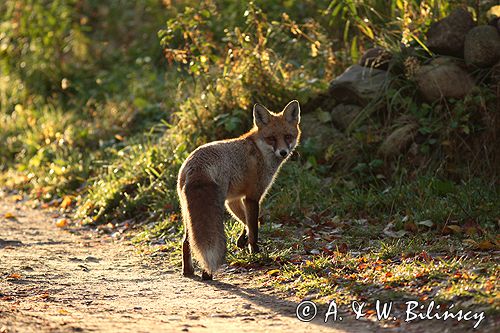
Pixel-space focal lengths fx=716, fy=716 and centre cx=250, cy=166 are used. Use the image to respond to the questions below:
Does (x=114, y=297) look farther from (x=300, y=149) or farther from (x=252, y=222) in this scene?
(x=300, y=149)

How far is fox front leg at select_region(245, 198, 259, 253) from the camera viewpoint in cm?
727

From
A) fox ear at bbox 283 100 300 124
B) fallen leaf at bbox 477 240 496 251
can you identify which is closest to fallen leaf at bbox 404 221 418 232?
fallen leaf at bbox 477 240 496 251

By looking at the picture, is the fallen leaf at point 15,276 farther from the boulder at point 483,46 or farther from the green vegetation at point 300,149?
the boulder at point 483,46

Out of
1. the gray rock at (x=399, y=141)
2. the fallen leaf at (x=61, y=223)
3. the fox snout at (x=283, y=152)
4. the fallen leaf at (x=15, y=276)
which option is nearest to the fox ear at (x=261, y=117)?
the fox snout at (x=283, y=152)

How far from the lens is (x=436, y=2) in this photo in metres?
10.4

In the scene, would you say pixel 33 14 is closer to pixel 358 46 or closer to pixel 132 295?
pixel 358 46

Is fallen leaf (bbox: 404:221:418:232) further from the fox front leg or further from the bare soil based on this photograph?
the bare soil

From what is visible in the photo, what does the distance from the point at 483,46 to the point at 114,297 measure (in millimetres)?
5873

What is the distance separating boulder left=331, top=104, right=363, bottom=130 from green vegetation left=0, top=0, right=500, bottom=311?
0.53 feet

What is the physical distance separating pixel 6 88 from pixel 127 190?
292 inches

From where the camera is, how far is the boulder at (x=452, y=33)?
9.62 meters

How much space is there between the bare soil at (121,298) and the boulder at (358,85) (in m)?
3.71

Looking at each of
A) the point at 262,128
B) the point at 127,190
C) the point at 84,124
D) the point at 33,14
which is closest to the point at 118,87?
the point at 84,124

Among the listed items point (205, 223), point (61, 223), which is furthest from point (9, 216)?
point (205, 223)
